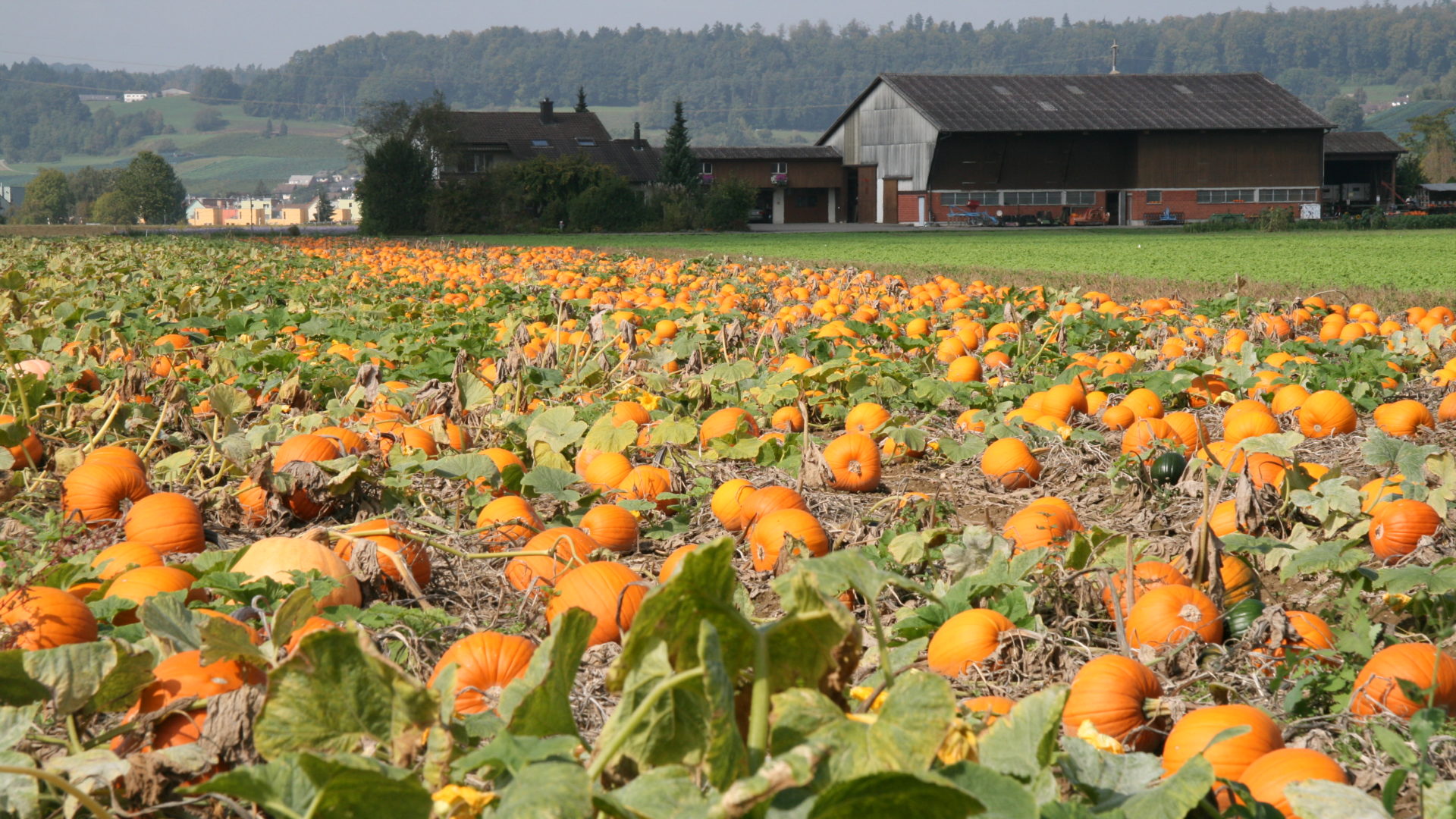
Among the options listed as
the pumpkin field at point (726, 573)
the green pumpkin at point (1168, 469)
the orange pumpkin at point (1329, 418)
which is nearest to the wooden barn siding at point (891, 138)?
the pumpkin field at point (726, 573)

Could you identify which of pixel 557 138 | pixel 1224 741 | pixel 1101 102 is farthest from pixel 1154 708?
pixel 557 138

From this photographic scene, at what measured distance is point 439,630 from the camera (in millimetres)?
3020

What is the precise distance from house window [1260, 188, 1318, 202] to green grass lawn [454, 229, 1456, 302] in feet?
72.0

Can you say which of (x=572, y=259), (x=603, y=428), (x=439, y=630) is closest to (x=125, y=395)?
(x=603, y=428)

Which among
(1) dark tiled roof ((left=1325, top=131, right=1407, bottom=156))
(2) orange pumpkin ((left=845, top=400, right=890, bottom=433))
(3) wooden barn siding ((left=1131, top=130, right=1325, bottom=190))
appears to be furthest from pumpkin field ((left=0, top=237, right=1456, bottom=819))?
(1) dark tiled roof ((left=1325, top=131, right=1407, bottom=156))

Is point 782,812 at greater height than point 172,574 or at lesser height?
greater

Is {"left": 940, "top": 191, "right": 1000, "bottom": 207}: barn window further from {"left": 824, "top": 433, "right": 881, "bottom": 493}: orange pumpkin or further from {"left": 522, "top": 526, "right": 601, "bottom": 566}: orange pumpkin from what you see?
{"left": 522, "top": 526, "right": 601, "bottom": 566}: orange pumpkin

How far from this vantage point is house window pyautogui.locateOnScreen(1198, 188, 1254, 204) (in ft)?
197

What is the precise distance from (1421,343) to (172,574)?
23.3ft

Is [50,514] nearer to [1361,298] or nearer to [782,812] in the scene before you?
[782,812]

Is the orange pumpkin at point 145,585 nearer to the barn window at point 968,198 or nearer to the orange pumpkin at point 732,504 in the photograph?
the orange pumpkin at point 732,504

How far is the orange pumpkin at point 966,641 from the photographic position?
286 cm

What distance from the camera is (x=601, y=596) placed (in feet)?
10.1

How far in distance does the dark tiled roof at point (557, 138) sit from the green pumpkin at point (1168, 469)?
227 ft
